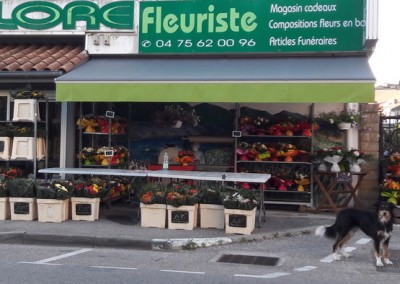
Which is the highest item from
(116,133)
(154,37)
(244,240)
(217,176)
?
(154,37)

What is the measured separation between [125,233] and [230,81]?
123 inches

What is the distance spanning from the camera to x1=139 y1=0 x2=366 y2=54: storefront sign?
1063 cm

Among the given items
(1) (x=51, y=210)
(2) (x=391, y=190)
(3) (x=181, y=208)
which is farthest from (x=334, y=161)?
(1) (x=51, y=210)

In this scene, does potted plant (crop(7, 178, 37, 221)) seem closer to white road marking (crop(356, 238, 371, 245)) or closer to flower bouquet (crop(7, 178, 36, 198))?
flower bouquet (crop(7, 178, 36, 198))

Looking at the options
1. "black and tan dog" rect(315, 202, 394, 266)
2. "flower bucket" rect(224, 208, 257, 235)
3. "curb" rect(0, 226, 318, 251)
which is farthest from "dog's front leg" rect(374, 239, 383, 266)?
"flower bucket" rect(224, 208, 257, 235)

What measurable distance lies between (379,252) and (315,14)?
17.8 feet

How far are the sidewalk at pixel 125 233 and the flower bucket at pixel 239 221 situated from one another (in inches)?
4.6

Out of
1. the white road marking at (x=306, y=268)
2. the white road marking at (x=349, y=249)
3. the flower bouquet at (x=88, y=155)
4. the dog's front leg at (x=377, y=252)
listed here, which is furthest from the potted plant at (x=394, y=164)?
the flower bouquet at (x=88, y=155)

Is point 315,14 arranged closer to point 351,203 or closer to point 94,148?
point 351,203

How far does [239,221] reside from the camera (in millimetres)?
8742

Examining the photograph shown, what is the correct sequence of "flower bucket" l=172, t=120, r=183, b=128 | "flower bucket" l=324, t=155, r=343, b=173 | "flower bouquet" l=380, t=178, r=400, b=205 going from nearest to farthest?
"flower bouquet" l=380, t=178, r=400, b=205 < "flower bucket" l=324, t=155, r=343, b=173 < "flower bucket" l=172, t=120, r=183, b=128

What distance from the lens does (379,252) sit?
280 inches

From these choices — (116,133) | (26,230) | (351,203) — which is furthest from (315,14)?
(26,230)

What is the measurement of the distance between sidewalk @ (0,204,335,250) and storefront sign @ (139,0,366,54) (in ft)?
11.6
